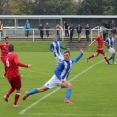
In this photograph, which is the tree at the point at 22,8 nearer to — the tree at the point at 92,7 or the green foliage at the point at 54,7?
the green foliage at the point at 54,7

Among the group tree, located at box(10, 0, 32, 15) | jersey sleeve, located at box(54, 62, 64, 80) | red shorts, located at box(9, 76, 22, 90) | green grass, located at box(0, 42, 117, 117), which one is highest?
tree, located at box(10, 0, 32, 15)

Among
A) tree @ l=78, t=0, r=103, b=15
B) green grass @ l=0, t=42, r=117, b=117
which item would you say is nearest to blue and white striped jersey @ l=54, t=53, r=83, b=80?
green grass @ l=0, t=42, r=117, b=117

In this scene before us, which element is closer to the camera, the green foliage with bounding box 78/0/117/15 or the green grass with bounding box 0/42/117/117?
the green grass with bounding box 0/42/117/117

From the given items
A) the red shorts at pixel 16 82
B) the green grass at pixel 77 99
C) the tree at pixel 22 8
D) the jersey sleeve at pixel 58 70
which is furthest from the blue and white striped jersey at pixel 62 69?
the tree at pixel 22 8

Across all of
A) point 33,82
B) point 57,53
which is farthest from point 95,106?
point 57,53

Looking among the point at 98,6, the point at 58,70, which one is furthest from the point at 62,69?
the point at 98,6

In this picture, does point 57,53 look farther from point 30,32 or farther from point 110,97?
point 30,32

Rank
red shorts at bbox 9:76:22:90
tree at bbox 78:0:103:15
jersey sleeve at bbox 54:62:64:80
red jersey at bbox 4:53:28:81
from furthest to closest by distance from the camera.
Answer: tree at bbox 78:0:103:15 < jersey sleeve at bbox 54:62:64:80 < red shorts at bbox 9:76:22:90 < red jersey at bbox 4:53:28:81

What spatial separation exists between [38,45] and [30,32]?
373 cm

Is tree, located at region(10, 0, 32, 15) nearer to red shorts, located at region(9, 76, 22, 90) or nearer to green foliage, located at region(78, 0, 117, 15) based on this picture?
green foliage, located at region(78, 0, 117, 15)

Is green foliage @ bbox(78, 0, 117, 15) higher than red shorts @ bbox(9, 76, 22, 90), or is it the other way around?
green foliage @ bbox(78, 0, 117, 15)

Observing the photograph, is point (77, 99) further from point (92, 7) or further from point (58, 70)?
point (92, 7)

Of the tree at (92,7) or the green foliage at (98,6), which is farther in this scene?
the tree at (92,7)

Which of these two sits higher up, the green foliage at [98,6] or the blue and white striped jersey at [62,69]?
the green foliage at [98,6]
